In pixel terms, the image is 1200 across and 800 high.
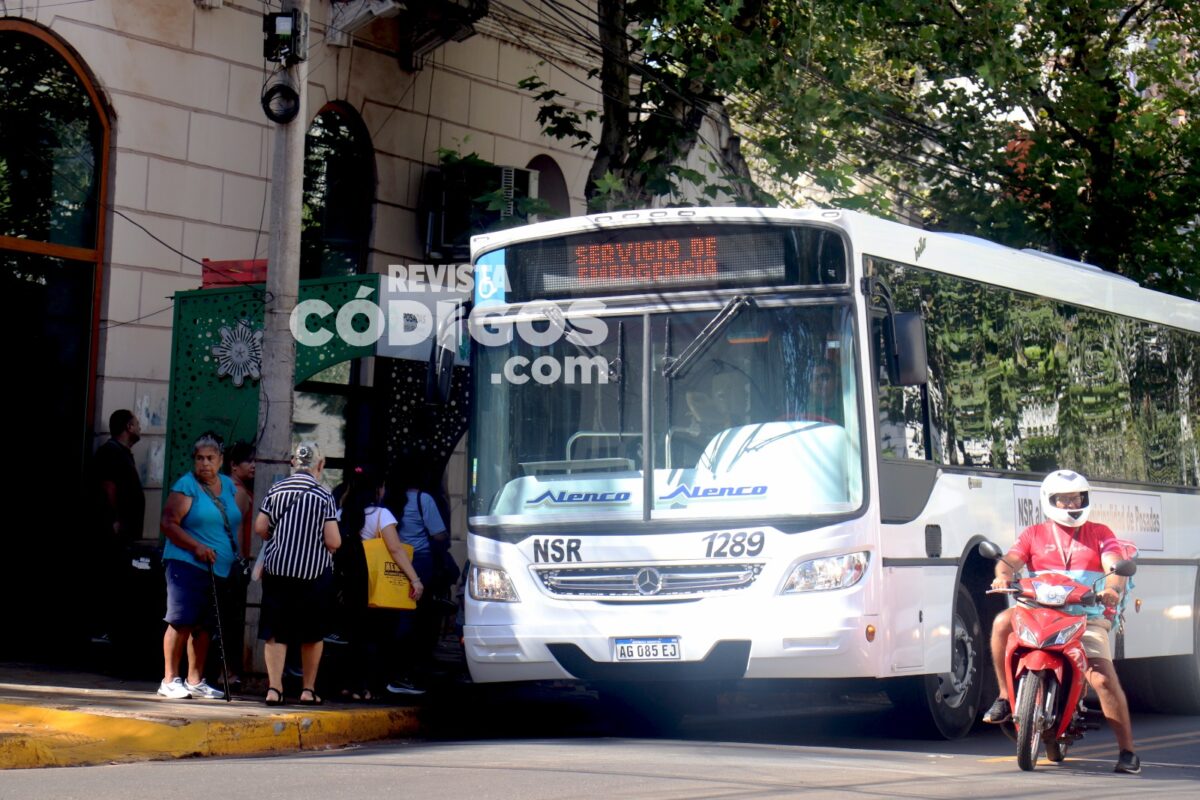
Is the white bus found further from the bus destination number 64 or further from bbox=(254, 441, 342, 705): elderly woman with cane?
bbox=(254, 441, 342, 705): elderly woman with cane

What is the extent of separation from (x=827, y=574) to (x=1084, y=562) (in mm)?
1365

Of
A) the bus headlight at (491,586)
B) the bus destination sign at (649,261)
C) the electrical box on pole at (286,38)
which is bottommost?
the bus headlight at (491,586)

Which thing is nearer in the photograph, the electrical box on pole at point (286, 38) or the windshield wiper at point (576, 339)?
the windshield wiper at point (576, 339)

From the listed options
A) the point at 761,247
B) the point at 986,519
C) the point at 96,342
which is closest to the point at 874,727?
the point at 986,519

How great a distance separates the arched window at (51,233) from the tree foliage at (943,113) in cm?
442

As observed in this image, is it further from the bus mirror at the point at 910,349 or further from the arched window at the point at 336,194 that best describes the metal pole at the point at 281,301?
the arched window at the point at 336,194

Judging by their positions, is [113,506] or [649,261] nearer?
[649,261]

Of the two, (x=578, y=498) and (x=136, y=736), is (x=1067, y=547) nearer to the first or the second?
(x=578, y=498)

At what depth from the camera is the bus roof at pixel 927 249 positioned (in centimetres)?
993

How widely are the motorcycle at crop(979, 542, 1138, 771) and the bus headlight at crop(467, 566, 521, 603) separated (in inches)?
110

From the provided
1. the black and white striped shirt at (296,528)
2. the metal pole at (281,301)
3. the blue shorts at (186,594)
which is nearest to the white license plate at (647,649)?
the black and white striped shirt at (296,528)

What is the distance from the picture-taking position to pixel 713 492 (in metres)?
9.64

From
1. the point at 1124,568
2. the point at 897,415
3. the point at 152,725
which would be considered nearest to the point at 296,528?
the point at 152,725

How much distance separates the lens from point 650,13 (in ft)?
55.0
